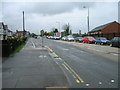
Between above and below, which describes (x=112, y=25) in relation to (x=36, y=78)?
above

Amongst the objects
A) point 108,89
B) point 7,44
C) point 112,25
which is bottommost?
point 108,89

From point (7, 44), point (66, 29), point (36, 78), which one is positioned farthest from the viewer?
point (66, 29)

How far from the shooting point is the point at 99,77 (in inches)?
283

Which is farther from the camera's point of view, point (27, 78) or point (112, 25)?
point (112, 25)

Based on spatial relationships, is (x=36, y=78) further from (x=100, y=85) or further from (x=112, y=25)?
(x=112, y=25)

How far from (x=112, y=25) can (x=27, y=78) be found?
205 feet

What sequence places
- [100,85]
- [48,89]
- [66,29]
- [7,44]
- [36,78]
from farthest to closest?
[66,29] → [7,44] → [36,78] → [100,85] → [48,89]

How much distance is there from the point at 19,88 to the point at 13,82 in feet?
2.86

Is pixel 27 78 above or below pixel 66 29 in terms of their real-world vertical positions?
below

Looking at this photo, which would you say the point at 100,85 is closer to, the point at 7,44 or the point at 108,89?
the point at 108,89

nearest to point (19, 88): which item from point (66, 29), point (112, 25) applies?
point (112, 25)

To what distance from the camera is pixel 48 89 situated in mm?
5613

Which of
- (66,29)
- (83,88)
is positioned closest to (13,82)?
(83,88)

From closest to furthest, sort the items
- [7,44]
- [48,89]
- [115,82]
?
1. [48,89]
2. [115,82]
3. [7,44]
